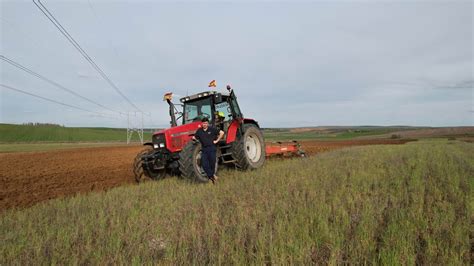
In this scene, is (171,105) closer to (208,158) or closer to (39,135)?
(208,158)

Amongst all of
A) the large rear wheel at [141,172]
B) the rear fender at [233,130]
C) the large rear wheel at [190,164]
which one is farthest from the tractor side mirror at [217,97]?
the large rear wheel at [141,172]

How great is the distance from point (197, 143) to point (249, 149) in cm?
247

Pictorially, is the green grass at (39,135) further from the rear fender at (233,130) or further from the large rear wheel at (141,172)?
the rear fender at (233,130)

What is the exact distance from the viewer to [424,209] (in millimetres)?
3504

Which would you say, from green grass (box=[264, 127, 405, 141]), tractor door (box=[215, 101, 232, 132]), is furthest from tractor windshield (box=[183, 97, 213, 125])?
green grass (box=[264, 127, 405, 141])

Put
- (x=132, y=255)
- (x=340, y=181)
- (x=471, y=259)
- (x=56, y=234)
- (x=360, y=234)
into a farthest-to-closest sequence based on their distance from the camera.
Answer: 1. (x=340, y=181)
2. (x=56, y=234)
3. (x=360, y=234)
4. (x=132, y=255)
5. (x=471, y=259)

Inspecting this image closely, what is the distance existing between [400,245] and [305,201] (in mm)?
1668

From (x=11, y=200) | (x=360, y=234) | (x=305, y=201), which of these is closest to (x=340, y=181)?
(x=305, y=201)

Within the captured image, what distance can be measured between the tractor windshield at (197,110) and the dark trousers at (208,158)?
143 centimetres

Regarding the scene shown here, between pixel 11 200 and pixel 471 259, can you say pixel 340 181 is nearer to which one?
pixel 471 259

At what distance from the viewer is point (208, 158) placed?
5941 millimetres

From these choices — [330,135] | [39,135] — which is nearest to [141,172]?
[39,135]

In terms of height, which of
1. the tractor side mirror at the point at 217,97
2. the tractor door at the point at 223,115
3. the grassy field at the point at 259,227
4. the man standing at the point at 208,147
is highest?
the tractor side mirror at the point at 217,97

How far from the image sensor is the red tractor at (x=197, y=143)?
6027mm
